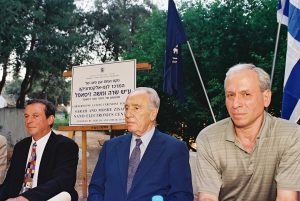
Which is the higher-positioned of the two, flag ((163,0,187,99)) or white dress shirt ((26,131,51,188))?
flag ((163,0,187,99))

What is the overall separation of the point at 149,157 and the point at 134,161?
0.14 meters

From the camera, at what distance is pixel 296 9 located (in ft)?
18.1

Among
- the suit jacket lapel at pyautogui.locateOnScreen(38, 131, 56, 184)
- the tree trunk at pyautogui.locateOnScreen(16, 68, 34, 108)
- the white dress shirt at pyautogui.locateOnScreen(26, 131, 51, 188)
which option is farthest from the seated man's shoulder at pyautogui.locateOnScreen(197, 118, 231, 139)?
the tree trunk at pyautogui.locateOnScreen(16, 68, 34, 108)

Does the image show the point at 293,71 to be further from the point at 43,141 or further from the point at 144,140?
the point at 43,141

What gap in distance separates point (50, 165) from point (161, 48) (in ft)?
45.1

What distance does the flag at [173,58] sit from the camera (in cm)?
854

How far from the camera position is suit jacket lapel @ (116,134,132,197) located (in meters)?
3.21

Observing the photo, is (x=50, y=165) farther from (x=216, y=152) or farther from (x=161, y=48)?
(x=161, y=48)

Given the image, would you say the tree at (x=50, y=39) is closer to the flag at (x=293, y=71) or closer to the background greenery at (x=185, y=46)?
the background greenery at (x=185, y=46)

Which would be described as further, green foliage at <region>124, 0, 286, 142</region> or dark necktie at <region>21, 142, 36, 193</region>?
green foliage at <region>124, 0, 286, 142</region>

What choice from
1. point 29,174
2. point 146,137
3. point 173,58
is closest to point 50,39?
point 173,58

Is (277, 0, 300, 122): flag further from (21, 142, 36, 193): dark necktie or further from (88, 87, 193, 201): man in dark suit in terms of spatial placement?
(21, 142, 36, 193): dark necktie

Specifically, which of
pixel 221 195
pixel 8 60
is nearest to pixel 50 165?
pixel 221 195

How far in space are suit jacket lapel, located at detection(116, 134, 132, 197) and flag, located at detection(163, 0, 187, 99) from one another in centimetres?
510
